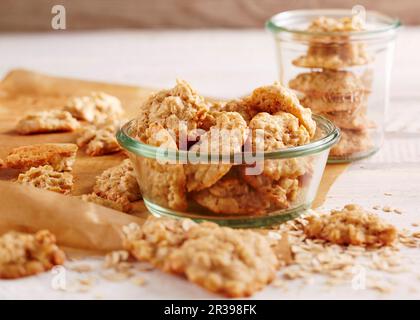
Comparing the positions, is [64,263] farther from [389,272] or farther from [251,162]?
[389,272]

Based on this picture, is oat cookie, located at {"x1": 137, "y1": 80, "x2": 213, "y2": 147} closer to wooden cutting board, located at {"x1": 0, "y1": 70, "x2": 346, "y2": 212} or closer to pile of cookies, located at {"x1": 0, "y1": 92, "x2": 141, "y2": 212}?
pile of cookies, located at {"x1": 0, "y1": 92, "x2": 141, "y2": 212}

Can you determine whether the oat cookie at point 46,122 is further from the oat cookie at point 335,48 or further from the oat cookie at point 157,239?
the oat cookie at point 157,239

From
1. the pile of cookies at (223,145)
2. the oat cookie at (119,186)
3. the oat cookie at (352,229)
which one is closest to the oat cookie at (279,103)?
the pile of cookies at (223,145)

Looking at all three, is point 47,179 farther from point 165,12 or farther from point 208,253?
point 165,12

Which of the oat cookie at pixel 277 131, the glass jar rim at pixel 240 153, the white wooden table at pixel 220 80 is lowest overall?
the white wooden table at pixel 220 80

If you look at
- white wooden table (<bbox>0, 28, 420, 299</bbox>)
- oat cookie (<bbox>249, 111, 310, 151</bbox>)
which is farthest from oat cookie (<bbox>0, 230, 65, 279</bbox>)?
oat cookie (<bbox>249, 111, 310, 151</bbox>)

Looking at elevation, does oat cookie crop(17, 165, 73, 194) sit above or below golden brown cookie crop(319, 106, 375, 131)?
below

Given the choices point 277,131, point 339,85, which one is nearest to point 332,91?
point 339,85

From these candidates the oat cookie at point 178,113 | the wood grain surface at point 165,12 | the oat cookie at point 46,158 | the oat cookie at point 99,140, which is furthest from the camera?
the wood grain surface at point 165,12
